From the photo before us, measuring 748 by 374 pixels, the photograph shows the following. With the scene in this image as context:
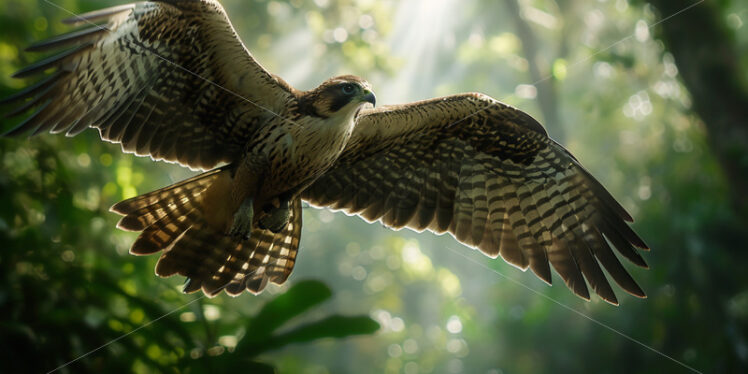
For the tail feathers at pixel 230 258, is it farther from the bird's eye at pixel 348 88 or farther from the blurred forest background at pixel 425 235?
the bird's eye at pixel 348 88

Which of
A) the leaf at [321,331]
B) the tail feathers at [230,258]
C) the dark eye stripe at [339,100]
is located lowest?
the leaf at [321,331]

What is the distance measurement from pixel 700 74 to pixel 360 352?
496cm

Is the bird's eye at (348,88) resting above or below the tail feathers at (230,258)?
above

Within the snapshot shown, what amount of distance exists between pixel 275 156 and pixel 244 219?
34 centimetres

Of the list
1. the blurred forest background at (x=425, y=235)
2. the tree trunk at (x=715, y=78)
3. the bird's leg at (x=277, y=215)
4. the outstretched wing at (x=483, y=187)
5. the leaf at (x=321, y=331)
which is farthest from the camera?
the tree trunk at (x=715, y=78)

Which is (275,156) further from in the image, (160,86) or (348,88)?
(160,86)

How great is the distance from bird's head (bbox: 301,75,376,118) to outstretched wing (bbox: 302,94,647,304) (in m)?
0.38

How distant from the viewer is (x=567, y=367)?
7477 millimetres

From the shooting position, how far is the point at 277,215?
2.88 meters

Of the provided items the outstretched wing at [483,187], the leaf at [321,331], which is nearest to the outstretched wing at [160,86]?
the outstretched wing at [483,187]

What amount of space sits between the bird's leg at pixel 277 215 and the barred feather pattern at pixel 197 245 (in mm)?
104

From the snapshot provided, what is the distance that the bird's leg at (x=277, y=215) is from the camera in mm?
2877

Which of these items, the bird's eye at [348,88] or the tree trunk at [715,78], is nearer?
the bird's eye at [348,88]

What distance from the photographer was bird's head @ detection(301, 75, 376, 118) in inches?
97.7
